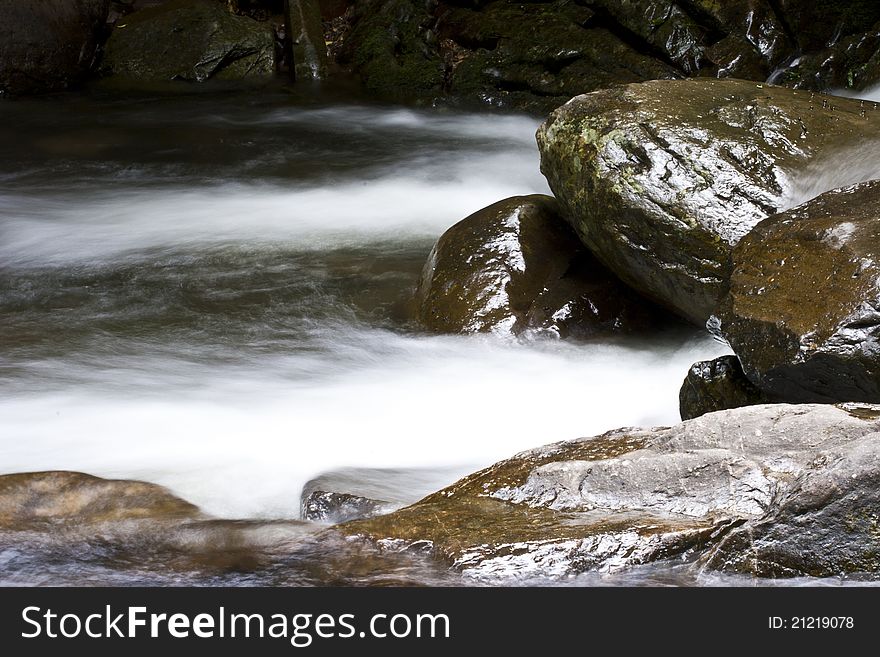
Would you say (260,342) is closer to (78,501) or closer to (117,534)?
(78,501)

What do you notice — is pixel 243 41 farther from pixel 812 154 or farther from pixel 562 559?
pixel 562 559

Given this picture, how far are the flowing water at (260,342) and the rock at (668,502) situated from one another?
0.15m

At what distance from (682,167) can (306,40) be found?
10267mm

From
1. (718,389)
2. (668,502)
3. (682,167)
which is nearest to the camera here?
(668,502)

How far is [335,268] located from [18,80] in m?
8.19

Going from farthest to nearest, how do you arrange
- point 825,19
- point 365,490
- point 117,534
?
point 825,19
point 365,490
point 117,534

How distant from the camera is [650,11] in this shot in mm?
11875

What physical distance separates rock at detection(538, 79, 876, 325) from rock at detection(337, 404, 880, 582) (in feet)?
6.11

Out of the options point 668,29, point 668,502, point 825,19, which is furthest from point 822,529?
point 668,29

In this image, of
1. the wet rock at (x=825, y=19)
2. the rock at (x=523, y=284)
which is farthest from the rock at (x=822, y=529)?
the wet rock at (x=825, y=19)

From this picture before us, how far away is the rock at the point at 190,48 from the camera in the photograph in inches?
559

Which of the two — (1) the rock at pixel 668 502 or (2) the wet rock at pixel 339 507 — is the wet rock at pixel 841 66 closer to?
(1) the rock at pixel 668 502

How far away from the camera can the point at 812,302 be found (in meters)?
3.91

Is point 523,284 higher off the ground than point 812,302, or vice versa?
point 523,284
